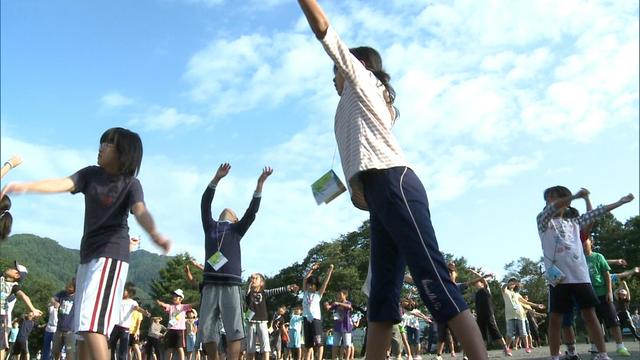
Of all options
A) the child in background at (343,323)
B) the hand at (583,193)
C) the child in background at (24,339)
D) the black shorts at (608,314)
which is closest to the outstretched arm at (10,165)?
the hand at (583,193)

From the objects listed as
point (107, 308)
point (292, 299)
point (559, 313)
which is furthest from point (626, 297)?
point (292, 299)

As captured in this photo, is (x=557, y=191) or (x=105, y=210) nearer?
(x=105, y=210)

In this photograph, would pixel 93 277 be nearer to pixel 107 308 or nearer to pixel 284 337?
pixel 107 308

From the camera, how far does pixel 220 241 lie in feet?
23.1

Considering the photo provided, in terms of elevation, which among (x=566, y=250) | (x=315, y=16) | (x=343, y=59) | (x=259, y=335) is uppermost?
(x=315, y=16)

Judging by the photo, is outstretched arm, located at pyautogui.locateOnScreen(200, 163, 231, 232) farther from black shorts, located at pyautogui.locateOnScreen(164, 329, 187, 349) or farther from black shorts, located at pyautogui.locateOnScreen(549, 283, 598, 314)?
black shorts, located at pyautogui.locateOnScreen(164, 329, 187, 349)

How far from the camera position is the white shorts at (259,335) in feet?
40.3

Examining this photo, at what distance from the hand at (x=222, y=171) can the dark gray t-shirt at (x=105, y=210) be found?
2.85 meters

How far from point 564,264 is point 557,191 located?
0.82 meters

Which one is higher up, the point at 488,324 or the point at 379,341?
the point at 488,324

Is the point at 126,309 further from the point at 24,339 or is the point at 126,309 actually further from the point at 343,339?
the point at 24,339

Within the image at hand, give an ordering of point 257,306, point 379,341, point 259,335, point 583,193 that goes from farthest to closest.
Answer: point 259,335 → point 257,306 → point 583,193 → point 379,341

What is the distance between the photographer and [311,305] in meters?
14.6

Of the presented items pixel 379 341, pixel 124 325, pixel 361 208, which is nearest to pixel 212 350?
pixel 379 341
